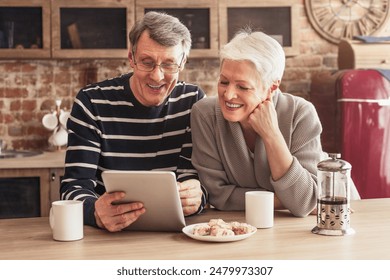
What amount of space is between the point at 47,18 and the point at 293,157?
8.02ft

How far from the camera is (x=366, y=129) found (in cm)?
366

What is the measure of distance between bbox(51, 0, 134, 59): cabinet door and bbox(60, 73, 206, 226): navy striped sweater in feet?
5.30

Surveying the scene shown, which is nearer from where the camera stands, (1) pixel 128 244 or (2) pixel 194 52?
(1) pixel 128 244

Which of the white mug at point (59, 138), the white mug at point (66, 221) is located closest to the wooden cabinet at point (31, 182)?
the white mug at point (59, 138)

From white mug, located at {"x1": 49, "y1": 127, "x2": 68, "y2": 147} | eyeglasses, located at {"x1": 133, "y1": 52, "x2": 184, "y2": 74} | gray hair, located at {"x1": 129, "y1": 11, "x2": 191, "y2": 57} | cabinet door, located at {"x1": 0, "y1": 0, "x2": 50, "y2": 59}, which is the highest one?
cabinet door, located at {"x1": 0, "y1": 0, "x2": 50, "y2": 59}

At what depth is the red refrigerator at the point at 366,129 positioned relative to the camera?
3.66m

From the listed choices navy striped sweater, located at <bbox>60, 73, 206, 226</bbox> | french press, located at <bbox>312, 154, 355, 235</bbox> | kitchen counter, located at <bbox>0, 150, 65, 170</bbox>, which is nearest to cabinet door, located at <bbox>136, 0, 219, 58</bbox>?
kitchen counter, located at <bbox>0, 150, 65, 170</bbox>

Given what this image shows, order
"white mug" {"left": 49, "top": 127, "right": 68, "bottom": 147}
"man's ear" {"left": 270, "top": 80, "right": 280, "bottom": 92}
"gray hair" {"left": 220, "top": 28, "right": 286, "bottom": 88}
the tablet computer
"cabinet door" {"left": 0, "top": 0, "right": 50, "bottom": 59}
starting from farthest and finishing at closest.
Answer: "white mug" {"left": 49, "top": 127, "right": 68, "bottom": 147} → "cabinet door" {"left": 0, "top": 0, "right": 50, "bottom": 59} → "man's ear" {"left": 270, "top": 80, "right": 280, "bottom": 92} → "gray hair" {"left": 220, "top": 28, "right": 286, "bottom": 88} → the tablet computer

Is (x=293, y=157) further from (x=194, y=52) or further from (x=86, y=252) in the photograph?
(x=194, y=52)

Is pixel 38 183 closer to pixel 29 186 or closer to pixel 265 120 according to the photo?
pixel 29 186

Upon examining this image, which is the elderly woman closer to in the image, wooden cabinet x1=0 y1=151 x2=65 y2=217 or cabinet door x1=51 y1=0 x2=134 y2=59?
wooden cabinet x1=0 y1=151 x2=65 y2=217

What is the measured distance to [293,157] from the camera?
196cm

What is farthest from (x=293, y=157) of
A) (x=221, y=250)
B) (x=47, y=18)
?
(x=47, y=18)

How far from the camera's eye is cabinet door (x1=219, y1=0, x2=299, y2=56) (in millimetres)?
3973
